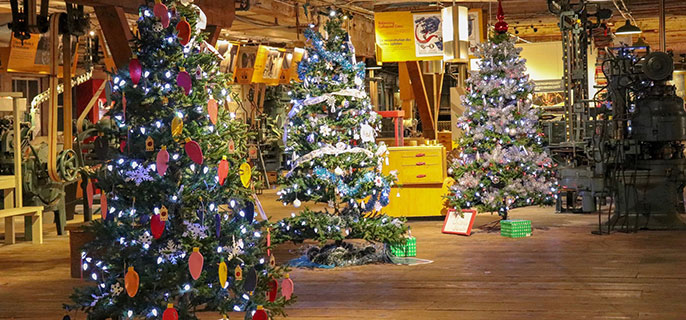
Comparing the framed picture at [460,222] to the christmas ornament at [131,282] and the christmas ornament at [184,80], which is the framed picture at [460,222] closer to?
the christmas ornament at [184,80]

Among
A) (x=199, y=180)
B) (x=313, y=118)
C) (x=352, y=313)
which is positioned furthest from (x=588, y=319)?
(x=313, y=118)

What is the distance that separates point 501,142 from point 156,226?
6523mm

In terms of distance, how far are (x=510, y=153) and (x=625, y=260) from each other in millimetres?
2761

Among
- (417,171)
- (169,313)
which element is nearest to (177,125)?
(169,313)

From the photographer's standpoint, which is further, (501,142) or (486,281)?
(501,142)

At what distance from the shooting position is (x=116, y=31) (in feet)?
25.4

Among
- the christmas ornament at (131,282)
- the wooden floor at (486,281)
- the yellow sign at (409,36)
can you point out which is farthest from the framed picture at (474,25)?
the christmas ornament at (131,282)

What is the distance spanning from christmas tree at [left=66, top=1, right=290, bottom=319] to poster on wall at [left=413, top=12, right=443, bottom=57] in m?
9.71

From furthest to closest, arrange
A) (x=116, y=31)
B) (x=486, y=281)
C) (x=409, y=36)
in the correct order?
(x=409, y=36) → (x=116, y=31) → (x=486, y=281)

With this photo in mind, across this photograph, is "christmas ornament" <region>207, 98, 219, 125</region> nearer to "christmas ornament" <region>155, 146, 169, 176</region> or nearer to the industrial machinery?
"christmas ornament" <region>155, 146, 169, 176</region>

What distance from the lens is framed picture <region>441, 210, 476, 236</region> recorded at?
33.5 ft

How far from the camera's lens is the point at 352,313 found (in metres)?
5.94

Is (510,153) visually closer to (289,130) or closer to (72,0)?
(289,130)

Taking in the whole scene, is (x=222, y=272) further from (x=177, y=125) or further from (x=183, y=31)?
(x=183, y=31)
